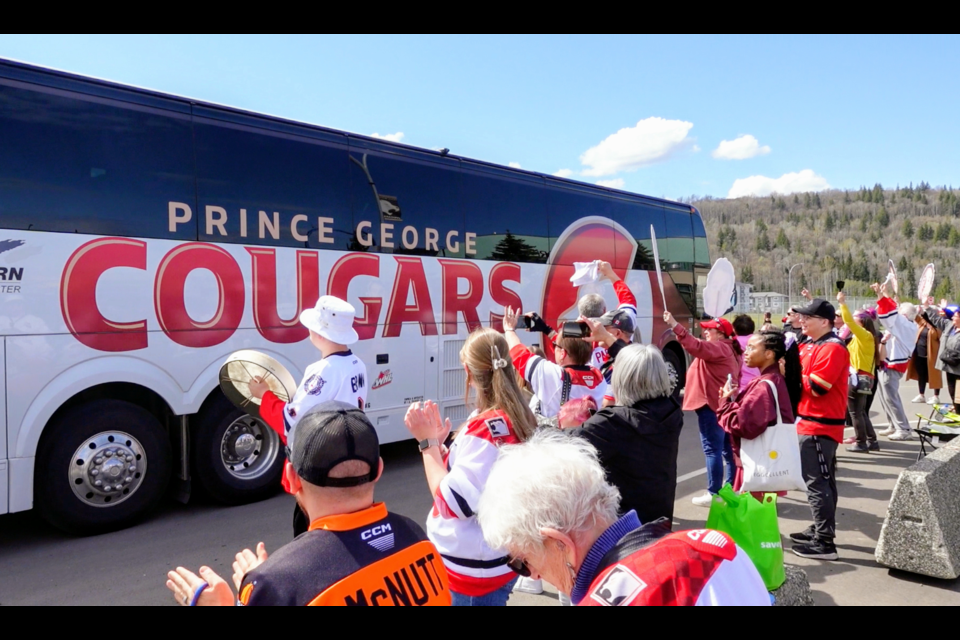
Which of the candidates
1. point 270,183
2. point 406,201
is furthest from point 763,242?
point 270,183

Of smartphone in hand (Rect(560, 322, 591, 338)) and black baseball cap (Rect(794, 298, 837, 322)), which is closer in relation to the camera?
smartphone in hand (Rect(560, 322, 591, 338))

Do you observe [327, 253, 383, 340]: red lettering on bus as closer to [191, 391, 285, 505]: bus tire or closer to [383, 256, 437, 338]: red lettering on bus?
[383, 256, 437, 338]: red lettering on bus

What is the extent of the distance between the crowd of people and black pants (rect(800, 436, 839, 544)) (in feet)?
0.04

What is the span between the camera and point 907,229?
151m

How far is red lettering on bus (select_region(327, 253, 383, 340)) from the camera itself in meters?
6.94

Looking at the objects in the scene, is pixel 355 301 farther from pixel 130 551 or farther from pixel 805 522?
pixel 805 522

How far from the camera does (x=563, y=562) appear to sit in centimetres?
173

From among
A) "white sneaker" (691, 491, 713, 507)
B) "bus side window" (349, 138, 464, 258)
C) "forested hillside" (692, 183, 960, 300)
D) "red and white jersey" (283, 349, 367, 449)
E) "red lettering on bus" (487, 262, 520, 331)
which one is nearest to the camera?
"red and white jersey" (283, 349, 367, 449)

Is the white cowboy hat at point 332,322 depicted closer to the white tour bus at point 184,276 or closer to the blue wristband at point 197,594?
the blue wristband at point 197,594

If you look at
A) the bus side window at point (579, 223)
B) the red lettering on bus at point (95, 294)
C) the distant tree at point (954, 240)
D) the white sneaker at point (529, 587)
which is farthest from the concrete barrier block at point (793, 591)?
the distant tree at point (954, 240)

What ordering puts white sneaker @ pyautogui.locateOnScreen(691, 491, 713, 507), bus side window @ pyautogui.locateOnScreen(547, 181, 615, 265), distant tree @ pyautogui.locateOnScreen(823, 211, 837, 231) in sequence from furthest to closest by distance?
distant tree @ pyautogui.locateOnScreen(823, 211, 837, 231), bus side window @ pyautogui.locateOnScreen(547, 181, 615, 265), white sneaker @ pyautogui.locateOnScreen(691, 491, 713, 507)

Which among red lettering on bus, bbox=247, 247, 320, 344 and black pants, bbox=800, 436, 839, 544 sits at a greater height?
red lettering on bus, bbox=247, 247, 320, 344

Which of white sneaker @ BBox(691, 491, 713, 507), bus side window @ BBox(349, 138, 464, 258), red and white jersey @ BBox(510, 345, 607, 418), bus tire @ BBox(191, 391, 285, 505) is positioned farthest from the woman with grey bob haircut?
bus side window @ BBox(349, 138, 464, 258)
